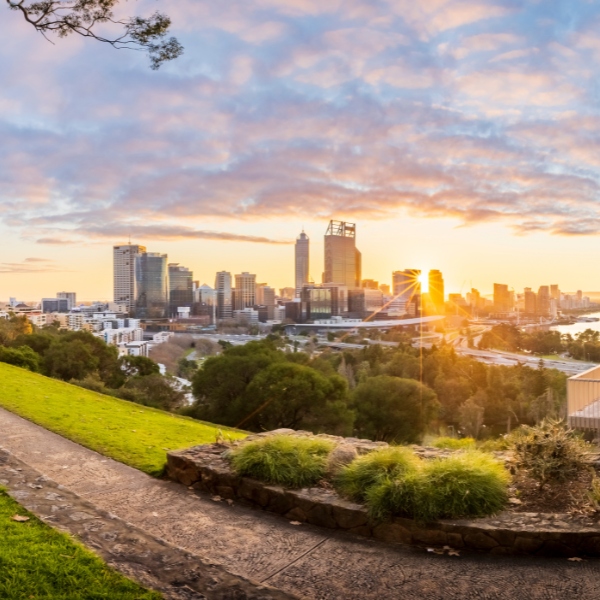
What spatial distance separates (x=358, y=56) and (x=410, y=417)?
19353mm

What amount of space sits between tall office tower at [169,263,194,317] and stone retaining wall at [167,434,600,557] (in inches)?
1908

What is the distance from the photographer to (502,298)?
45.6m

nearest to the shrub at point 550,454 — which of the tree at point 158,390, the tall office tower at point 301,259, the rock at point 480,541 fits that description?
the rock at point 480,541

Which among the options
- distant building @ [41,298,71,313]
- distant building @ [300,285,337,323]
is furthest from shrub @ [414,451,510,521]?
distant building @ [41,298,71,313]

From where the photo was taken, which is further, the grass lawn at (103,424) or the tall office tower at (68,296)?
the tall office tower at (68,296)

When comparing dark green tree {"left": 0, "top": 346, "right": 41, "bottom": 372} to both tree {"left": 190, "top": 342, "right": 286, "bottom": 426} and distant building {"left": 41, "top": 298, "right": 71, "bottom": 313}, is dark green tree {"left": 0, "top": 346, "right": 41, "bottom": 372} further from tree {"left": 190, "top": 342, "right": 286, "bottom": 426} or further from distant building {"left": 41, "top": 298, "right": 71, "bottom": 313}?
distant building {"left": 41, "top": 298, "right": 71, "bottom": 313}

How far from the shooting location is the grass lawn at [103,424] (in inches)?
283

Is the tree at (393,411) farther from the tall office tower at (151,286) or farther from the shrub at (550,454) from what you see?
the tall office tower at (151,286)

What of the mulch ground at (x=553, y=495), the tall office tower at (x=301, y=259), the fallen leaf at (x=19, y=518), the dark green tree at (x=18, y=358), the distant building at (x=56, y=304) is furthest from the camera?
the distant building at (x=56, y=304)

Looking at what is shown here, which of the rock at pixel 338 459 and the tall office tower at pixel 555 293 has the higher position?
the tall office tower at pixel 555 293

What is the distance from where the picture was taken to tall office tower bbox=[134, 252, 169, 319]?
52125 mm

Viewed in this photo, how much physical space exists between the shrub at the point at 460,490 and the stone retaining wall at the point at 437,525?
0.32ft

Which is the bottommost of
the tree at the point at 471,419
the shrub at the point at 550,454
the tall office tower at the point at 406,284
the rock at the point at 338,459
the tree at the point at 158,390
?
the tree at the point at 471,419

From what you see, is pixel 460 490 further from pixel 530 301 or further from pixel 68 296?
pixel 68 296
